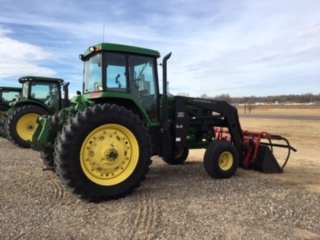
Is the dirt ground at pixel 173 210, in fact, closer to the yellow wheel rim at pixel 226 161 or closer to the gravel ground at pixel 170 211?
the gravel ground at pixel 170 211

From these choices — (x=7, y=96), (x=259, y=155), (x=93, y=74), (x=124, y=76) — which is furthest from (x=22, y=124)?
(x=259, y=155)

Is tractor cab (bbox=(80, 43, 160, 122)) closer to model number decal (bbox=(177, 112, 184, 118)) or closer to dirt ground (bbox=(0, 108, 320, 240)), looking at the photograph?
model number decal (bbox=(177, 112, 184, 118))

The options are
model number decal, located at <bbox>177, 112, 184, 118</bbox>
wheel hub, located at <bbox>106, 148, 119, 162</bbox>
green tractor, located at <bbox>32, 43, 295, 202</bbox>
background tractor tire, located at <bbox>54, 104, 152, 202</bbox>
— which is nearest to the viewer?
background tractor tire, located at <bbox>54, 104, 152, 202</bbox>

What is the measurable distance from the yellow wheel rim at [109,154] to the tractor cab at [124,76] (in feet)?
2.20

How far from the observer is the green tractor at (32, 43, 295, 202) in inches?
223

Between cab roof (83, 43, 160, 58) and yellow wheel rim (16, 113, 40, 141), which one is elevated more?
cab roof (83, 43, 160, 58)

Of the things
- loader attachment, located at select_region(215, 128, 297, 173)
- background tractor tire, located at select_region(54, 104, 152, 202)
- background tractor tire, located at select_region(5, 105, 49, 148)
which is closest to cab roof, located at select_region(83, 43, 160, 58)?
background tractor tire, located at select_region(54, 104, 152, 202)

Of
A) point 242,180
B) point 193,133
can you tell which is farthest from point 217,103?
point 242,180

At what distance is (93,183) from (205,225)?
1918 mm

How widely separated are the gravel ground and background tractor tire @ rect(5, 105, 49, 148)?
5.98 m

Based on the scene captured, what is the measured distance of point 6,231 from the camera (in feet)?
14.9

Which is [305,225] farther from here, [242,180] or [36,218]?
[36,218]

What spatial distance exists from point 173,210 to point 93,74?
305cm

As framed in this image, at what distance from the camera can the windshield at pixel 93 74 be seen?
6.61 metres
